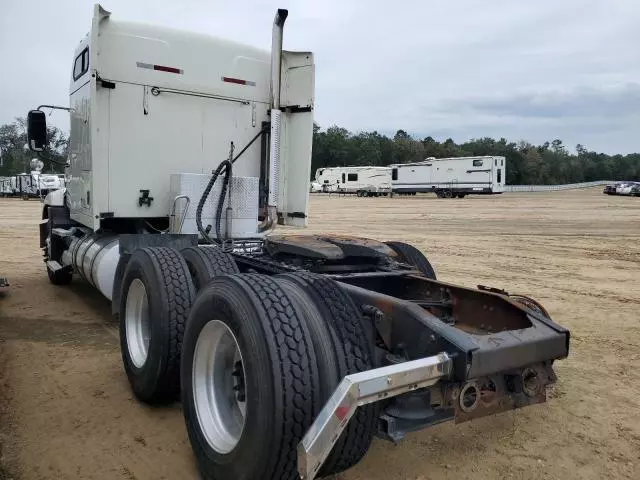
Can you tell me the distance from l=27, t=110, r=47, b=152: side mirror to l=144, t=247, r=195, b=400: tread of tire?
4.20 m

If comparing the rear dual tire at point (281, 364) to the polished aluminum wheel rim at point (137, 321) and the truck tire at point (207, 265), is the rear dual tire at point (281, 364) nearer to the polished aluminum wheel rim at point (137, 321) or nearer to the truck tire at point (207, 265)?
the truck tire at point (207, 265)

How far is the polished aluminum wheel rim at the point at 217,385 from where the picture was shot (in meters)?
3.12

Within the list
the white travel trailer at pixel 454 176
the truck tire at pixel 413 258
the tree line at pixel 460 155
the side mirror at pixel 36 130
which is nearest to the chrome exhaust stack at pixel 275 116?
the truck tire at pixel 413 258

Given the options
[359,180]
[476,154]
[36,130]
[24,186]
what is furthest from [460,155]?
[36,130]

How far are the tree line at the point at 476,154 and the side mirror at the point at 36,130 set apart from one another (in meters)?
75.7

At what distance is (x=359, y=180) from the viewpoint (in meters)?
54.8

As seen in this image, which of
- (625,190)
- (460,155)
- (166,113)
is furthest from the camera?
(460,155)

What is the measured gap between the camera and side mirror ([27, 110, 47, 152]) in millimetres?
7172

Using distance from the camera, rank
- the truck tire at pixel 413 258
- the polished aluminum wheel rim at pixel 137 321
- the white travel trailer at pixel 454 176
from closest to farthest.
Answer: the polished aluminum wheel rim at pixel 137 321 → the truck tire at pixel 413 258 → the white travel trailer at pixel 454 176

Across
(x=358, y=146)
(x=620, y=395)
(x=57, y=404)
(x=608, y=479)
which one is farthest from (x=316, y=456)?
(x=358, y=146)

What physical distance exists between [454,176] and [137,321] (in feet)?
140

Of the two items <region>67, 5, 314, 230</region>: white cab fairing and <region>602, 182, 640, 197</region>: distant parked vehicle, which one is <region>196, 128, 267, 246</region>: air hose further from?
<region>602, 182, 640, 197</region>: distant parked vehicle

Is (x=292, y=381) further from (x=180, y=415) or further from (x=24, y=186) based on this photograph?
→ (x=24, y=186)

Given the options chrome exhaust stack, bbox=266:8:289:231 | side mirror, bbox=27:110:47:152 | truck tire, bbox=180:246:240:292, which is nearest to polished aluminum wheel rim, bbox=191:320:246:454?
truck tire, bbox=180:246:240:292
